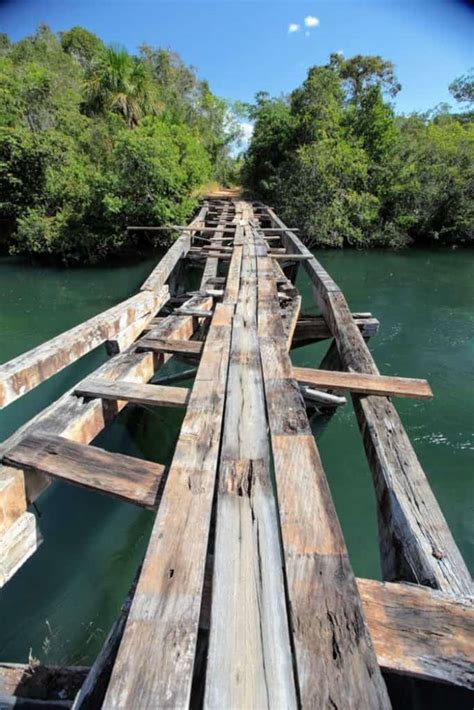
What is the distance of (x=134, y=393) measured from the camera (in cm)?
200

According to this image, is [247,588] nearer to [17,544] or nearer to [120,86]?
[17,544]

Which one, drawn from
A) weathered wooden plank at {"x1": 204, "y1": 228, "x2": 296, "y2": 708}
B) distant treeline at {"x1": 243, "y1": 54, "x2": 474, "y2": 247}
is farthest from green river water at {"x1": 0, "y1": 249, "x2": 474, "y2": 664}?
distant treeline at {"x1": 243, "y1": 54, "x2": 474, "y2": 247}

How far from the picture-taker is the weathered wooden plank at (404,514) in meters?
1.21

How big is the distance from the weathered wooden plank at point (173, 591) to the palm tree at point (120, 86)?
19939 millimetres

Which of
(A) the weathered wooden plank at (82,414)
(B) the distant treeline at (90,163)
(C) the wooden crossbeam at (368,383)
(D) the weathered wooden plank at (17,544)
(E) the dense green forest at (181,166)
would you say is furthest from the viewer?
(E) the dense green forest at (181,166)

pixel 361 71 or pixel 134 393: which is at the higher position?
pixel 361 71

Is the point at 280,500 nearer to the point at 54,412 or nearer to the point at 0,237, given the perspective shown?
the point at 54,412

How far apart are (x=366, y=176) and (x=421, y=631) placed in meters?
17.2

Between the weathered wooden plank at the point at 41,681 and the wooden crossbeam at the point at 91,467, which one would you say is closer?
the weathered wooden plank at the point at 41,681

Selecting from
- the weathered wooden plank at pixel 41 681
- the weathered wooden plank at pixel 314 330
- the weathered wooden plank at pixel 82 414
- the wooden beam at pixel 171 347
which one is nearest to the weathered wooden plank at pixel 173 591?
the weathered wooden plank at pixel 41 681

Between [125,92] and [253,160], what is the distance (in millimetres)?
7060

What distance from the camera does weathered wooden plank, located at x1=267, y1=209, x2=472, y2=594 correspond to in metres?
1.21

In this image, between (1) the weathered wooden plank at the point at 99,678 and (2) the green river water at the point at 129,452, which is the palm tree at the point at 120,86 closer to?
(2) the green river water at the point at 129,452

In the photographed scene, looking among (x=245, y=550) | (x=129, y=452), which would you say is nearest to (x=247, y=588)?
(x=245, y=550)
